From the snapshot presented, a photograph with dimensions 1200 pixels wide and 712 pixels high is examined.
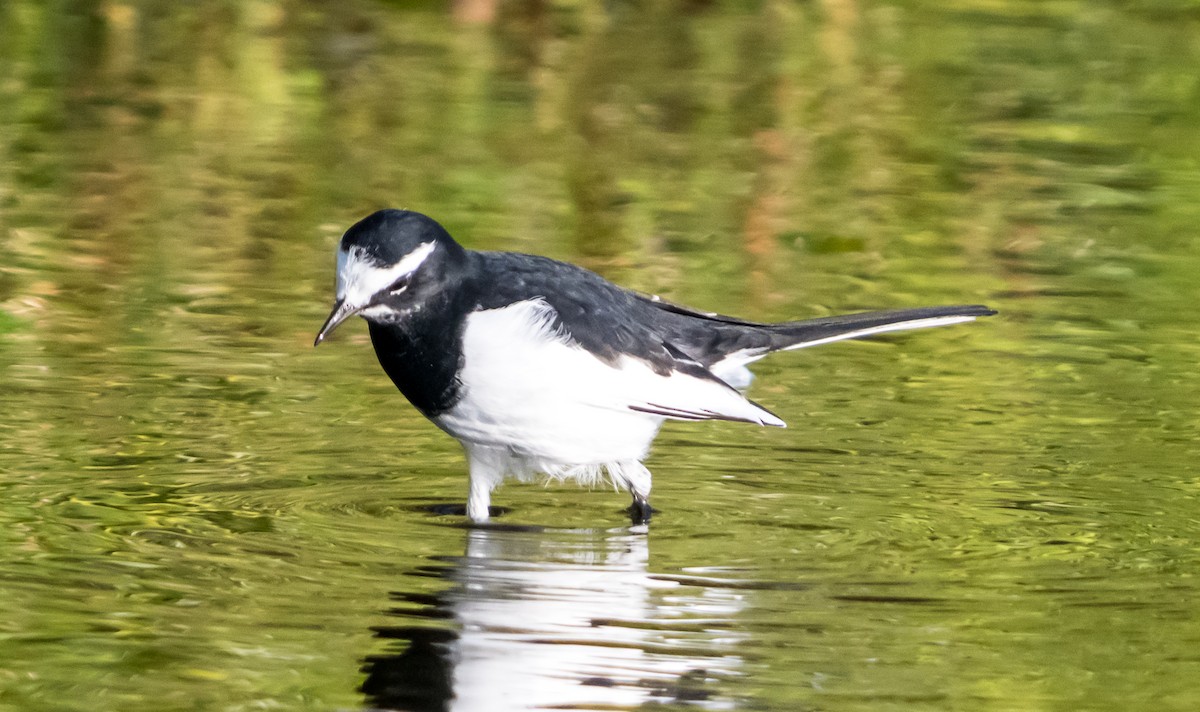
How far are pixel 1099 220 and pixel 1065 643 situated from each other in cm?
712

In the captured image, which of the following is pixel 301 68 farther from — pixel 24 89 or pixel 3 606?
pixel 3 606

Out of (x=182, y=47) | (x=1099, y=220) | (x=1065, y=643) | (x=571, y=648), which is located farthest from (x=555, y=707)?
(x=182, y=47)

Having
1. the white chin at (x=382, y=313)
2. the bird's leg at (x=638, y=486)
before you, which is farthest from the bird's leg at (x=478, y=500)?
the white chin at (x=382, y=313)

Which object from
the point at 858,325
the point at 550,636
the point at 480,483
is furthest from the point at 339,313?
the point at 858,325

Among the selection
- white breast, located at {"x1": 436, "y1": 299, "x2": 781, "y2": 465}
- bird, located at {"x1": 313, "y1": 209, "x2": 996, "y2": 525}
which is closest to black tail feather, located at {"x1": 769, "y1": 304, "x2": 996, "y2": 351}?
bird, located at {"x1": 313, "y1": 209, "x2": 996, "y2": 525}

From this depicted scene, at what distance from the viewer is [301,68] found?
16.6 metres

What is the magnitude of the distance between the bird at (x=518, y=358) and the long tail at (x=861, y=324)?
1.18 ft

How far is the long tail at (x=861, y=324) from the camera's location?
712 centimetres

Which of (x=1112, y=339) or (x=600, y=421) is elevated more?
(x=600, y=421)

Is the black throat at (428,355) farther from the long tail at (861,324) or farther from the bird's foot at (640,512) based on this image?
the long tail at (861,324)

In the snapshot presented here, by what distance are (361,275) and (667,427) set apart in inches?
88.0

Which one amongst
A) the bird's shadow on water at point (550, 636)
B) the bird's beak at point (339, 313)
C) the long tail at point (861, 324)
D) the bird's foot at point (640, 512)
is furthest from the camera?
the long tail at point (861, 324)

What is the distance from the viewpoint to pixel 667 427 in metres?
8.22

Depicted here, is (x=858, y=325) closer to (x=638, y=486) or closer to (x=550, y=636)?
(x=638, y=486)
